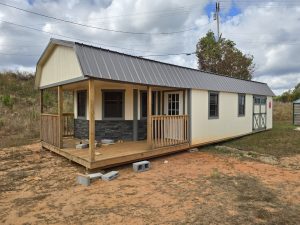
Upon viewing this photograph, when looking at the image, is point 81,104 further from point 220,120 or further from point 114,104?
point 220,120

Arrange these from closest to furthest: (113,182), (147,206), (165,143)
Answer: (147,206), (113,182), (165,143)

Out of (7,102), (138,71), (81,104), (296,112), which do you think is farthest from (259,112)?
(7,102)

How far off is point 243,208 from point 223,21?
2221 centimetres

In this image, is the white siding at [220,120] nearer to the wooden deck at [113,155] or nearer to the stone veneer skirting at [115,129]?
the wooden deck at [113,155]

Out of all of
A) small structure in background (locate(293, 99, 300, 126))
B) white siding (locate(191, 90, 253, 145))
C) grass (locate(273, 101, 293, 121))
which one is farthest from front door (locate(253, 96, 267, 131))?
grass (locate(273, 101, 293, 121))

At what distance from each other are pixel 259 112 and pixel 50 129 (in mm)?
12243

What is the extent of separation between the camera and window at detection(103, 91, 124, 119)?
9328 millimetres

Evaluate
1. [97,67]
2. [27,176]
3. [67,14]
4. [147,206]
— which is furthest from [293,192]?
[67,14]

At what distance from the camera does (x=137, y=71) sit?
719 centimetres

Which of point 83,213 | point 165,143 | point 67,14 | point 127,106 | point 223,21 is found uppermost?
point 223,21

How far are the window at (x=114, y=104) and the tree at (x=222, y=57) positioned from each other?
1745cm

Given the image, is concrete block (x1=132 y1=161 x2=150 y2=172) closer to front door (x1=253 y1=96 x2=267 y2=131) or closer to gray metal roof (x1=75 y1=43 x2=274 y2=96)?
gray metal roof (x1=75 y1=43 x2=274 y2=96)

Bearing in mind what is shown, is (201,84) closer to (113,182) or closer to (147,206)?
(113,182)

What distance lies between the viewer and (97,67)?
19.9ft
